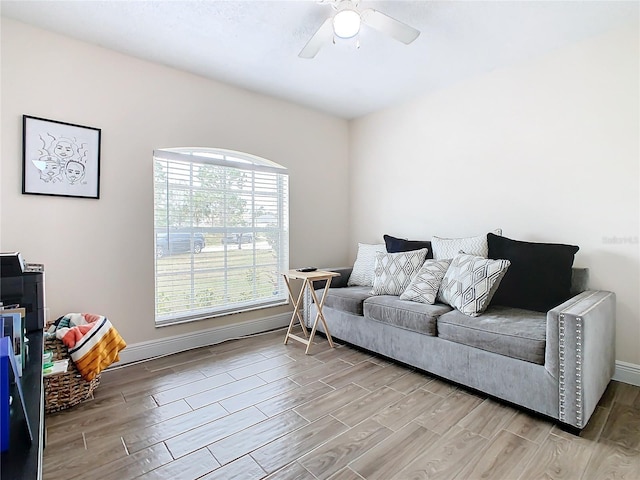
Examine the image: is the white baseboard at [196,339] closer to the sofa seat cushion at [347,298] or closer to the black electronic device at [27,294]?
the sofa seat cushion at [347,298]

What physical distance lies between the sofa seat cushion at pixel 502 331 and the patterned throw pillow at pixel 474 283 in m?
0.07

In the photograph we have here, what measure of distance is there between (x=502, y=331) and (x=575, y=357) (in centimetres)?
40

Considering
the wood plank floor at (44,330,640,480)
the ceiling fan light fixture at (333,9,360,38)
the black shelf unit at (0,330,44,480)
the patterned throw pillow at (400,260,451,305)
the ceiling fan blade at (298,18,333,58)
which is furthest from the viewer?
the patterned throw pillow at (400,260,451,305)

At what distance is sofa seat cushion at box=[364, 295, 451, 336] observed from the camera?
252 cm

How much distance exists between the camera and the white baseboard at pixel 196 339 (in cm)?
287

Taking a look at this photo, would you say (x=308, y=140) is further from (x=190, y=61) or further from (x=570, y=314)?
(x=570, y=314)

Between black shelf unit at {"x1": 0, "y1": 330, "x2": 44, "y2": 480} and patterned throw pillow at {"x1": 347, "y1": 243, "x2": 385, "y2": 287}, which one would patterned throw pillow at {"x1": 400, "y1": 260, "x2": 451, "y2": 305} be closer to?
patterned throw pillow at {"x1": 347, "y1": 243, "x2": 385, "y2": 287}

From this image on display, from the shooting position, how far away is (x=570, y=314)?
183 cm

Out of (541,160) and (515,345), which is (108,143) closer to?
(515,345)

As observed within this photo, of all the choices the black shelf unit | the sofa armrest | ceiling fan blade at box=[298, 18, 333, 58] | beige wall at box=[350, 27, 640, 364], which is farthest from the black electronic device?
beige wall at box=[350, 27, 640, 364]

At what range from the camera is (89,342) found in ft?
7.13

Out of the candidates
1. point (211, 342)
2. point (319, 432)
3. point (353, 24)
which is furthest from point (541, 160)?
point (211, 342)

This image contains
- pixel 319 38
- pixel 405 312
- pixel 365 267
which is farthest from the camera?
pixel 365 267

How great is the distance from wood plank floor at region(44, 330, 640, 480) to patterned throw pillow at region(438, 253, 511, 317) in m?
0.58
